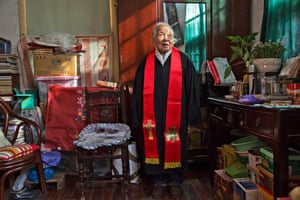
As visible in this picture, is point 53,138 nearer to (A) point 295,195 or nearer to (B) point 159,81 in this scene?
(B) point 159,81

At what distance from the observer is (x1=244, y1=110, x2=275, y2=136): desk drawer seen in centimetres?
142

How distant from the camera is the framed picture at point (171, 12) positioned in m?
2.68

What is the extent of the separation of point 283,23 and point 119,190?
6.27ft

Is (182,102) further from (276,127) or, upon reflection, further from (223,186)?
(276,127)

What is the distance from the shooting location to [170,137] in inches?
91.8

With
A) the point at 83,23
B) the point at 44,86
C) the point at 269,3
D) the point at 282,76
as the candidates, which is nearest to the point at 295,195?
the point at 282,76

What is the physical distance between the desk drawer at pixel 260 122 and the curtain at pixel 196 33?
3.94ft

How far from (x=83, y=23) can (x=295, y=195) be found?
2889 mm

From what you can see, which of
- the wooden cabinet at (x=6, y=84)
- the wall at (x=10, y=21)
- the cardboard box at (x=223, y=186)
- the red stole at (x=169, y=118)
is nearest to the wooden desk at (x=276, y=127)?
the cardboard box at (x=223, y=186)

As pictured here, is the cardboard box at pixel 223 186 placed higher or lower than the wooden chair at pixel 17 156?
lower

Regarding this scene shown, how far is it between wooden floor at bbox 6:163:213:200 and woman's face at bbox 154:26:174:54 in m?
1.23

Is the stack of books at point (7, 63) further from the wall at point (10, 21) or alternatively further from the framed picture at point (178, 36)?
the framed picture at point (178, 36)

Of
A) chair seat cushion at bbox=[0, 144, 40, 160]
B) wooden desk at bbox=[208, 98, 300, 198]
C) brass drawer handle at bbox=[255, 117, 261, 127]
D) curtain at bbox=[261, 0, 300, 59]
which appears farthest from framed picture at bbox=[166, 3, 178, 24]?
Answer: chair seat cushion at bbox=[0, 144, 40, 160]

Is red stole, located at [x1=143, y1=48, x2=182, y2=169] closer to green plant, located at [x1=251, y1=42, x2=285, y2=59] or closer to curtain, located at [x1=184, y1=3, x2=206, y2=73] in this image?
curtain, located at [x1=184, y1=3, x2=206, y2=73]
